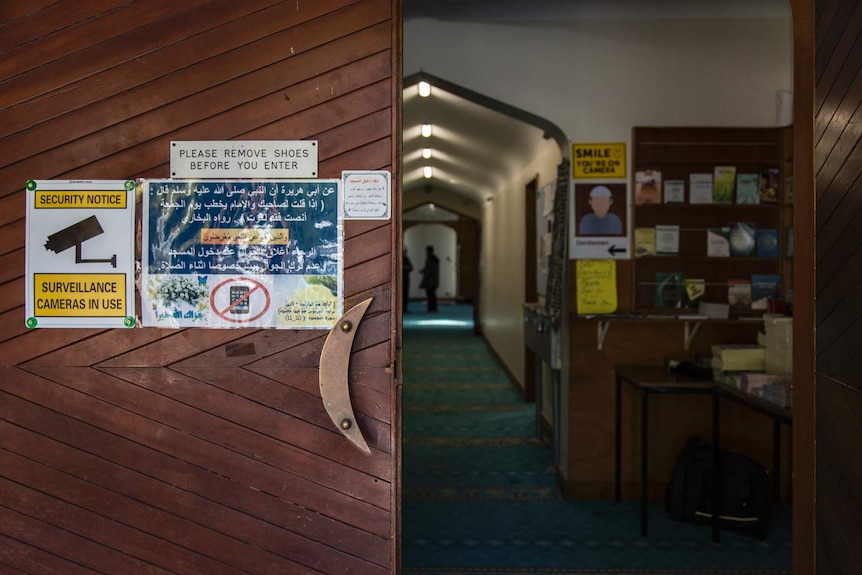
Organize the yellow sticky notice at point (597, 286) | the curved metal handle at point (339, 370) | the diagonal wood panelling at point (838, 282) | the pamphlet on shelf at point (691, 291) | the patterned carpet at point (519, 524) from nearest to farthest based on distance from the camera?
the diagonal wood panelling at point (838, 282)
the curved metal handle at point (339, 370)
the patterned carpet at point (519, 524)
the yellow sticky notice at point (597, 286)
the pamphlet on shelf at point (691, 291)

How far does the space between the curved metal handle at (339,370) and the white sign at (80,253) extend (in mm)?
612

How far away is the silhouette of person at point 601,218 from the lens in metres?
4.62

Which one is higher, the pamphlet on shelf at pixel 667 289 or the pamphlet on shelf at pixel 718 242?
the pamphlet on shelf at pixel 718 242

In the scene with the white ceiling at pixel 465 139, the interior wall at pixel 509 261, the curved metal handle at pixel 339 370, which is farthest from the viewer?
the interior wall at pixel 509 261

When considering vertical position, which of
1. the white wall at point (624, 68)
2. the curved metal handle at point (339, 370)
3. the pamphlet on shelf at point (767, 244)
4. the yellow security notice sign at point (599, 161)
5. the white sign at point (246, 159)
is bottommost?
the curved metal handle at point (339, 370)

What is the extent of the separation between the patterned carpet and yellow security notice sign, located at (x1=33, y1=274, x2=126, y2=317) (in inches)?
80.4

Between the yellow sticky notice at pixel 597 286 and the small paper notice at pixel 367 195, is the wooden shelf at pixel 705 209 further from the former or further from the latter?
the small paper notice at pixel 367 195

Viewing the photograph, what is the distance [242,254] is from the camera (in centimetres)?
230

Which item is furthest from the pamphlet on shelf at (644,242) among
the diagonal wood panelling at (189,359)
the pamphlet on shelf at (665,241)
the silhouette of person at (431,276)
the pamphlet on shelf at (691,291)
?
the silhouette of person at (431,276)

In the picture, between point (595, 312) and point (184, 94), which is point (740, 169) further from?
point (184, 94)

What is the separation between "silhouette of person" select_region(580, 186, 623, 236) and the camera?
4621mm

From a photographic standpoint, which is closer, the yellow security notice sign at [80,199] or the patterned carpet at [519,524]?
the yellow security notice sign at [80,199]

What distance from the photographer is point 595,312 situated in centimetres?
465

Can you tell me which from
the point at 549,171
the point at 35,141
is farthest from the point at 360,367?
the point at 549,171
